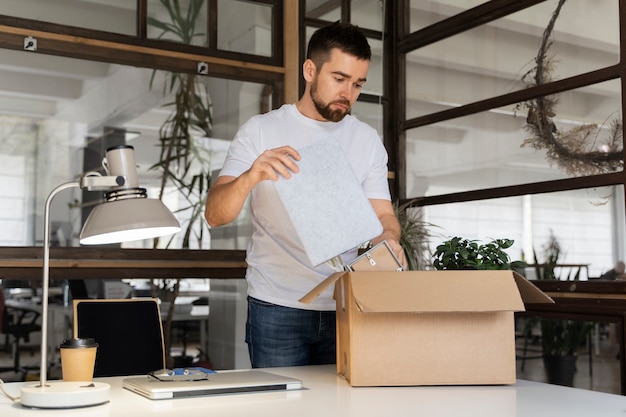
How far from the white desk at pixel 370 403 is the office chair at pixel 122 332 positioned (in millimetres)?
774

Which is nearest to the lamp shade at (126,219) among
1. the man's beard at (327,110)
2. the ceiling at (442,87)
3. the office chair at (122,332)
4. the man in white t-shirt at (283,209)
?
the man in white t-shirt at (283,209)

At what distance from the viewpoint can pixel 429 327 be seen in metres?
1.67

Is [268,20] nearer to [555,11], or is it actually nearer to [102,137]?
[102,137]

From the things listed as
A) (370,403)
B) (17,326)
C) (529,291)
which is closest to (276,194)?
Result: (529,291)

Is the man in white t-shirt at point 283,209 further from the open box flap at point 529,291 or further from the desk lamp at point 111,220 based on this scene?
the desk lamp at point 111,220

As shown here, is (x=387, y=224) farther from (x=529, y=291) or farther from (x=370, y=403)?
(x=370, y=403)

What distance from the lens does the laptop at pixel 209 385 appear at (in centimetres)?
147

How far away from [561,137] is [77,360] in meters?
2.68

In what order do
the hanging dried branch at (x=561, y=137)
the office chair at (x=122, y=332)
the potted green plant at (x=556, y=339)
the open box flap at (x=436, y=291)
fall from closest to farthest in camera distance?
the open box flap at (x=436, y=291) < the office chair at (x=122, y=332) < the hanging dried branch at (x=561, y=137) < the potted green plant at (x=556, y=339)

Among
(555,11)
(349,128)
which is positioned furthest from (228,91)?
(349,128)

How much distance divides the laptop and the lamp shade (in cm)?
31

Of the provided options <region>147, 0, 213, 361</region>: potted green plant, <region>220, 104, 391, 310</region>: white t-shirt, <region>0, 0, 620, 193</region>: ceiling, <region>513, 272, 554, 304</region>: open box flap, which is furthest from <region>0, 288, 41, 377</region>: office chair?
<region>513, 272, 554, 304</region>: open box flap

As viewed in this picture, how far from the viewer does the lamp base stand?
1.33m

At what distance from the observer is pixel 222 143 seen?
4133 millimetres
